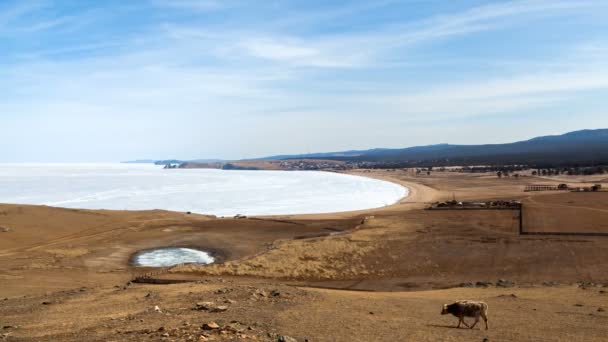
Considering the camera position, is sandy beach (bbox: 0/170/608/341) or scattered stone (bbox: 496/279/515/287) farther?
scattered stone (bbox: 496/279/515/287)

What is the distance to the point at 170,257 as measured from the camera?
3675 cm

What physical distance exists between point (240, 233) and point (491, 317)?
31.7 meters

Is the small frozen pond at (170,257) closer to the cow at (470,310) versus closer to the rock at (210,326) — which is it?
the rock at (210,326)

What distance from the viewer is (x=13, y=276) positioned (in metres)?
28.4

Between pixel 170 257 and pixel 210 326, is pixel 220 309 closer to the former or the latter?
pixel 210 326

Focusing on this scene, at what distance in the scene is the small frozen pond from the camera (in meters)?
34.6

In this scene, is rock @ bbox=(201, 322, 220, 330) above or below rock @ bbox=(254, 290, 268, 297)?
above

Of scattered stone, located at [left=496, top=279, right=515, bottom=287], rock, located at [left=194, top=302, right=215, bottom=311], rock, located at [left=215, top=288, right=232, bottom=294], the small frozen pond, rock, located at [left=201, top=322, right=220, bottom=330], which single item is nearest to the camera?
rock, located at [left=201, top=322, right=220, bottom=330]

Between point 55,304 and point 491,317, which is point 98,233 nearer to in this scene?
point 55,304

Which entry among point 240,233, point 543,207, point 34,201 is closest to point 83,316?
point 240,233

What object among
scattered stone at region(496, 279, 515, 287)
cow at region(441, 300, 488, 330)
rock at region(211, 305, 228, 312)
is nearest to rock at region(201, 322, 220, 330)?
rock at region(211, 305, 228, 312)

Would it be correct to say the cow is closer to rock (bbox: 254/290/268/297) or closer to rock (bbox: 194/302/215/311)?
rock (bbox: 254/290/268/297)

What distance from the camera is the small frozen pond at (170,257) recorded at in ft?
113

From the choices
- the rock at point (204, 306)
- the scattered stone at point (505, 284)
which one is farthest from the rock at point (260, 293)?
the scattered stone at point (505, 284)
